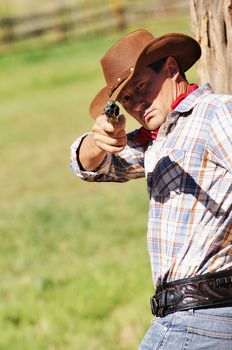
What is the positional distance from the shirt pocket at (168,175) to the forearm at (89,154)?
0.98 ft

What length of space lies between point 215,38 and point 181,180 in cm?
100

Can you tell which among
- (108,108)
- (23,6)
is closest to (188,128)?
(108,108)

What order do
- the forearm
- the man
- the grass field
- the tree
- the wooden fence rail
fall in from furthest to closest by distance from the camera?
1. the wooden fence rail
2. the grass field
3. the tree
4. the forearm
5. the man

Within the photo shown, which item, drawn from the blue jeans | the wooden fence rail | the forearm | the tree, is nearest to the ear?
the forearm

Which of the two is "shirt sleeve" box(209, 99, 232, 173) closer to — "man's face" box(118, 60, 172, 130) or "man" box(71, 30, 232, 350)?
"man" box(71, 30, 232, 350)

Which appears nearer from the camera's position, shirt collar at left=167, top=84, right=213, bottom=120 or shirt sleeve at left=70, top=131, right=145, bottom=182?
shirt collar at left=167, top=84, right=213, bottom=120

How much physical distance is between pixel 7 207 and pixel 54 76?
13925 mm

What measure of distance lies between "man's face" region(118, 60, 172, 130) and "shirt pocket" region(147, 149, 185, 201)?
0.14 meters

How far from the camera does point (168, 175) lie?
2.92 metres

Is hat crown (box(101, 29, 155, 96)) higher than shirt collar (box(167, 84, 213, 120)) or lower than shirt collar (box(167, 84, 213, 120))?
higher

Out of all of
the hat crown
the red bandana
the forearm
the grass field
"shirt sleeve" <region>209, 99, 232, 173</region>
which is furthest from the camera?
Answer: the grass field

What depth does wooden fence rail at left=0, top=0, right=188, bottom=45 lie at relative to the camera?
111 ft

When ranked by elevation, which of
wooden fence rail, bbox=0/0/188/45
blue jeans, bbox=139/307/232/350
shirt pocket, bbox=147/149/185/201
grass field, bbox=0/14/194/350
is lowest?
wooden fence rail, bbox=0/0/188/45

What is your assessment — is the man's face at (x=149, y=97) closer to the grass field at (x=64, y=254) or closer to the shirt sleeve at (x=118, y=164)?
the shirt sleeve at (x=118, y=164)
